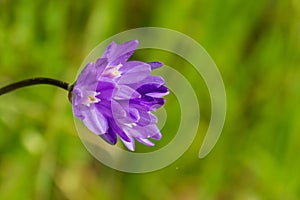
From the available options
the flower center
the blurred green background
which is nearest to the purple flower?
the flower center

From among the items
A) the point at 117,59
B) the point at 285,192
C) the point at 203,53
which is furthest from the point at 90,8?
the point at 117,59

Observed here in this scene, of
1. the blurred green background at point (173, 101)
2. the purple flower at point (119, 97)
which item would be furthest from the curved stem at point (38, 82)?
the blurred green background at point (173, 101)

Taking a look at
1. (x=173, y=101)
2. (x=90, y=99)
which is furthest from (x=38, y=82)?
(x=173, y=101)

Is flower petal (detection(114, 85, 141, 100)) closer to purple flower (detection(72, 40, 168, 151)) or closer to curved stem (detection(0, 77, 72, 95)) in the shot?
purple flower (detection(72, 40, 168, 151))

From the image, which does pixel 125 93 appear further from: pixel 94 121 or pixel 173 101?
pixel 173 101

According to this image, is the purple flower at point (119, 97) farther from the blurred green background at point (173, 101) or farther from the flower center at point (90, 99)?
the blurred green background at point (173, 101)
